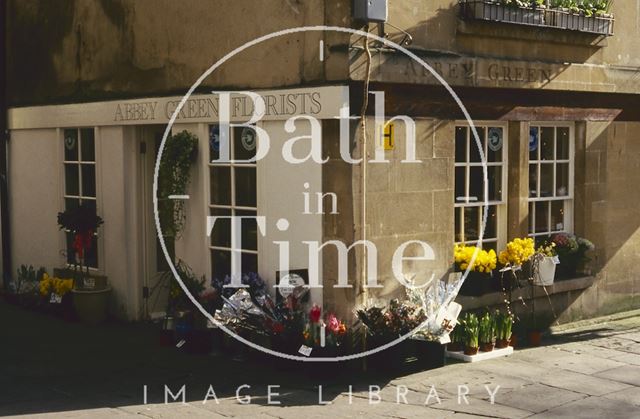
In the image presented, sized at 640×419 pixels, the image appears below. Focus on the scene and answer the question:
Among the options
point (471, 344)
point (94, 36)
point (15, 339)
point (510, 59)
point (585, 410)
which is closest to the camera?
point (585, 410)

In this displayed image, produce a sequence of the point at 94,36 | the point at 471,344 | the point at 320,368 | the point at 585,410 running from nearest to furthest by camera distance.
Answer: the point at 585,410, the point at 320,368, the point at 471,344, the point at 94,36

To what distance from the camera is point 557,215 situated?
1273 centimetres

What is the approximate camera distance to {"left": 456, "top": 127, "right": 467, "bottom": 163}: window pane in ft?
37.3

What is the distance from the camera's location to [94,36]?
13.4 meters

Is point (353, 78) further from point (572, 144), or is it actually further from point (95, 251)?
point (95, 251)

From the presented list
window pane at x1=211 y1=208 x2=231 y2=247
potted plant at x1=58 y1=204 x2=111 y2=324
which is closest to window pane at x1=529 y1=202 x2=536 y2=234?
window pane at x1=211 y1=208 x2=231 y2=247

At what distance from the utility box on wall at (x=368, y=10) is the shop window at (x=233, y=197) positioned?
6.60 feet

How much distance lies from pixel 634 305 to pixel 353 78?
6.37 metres

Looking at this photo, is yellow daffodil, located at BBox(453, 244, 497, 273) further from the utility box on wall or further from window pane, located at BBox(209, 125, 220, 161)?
window pane, located at BBox(209, 125, 220, 161)

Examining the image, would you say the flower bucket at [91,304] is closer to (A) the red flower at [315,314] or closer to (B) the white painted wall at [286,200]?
(B) the white painted wall at [286,200]

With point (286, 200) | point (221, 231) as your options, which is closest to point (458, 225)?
point (286, 200)

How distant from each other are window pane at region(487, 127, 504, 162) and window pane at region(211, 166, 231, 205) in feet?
10.5

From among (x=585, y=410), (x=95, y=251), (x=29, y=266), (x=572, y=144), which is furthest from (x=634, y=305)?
(x=29, y=266)

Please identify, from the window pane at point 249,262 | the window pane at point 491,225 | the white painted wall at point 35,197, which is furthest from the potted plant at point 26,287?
the window pane at point 491,225
